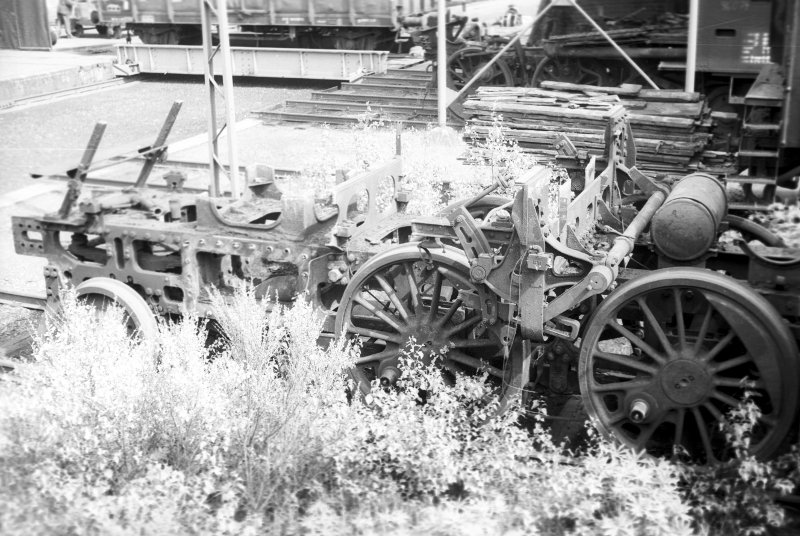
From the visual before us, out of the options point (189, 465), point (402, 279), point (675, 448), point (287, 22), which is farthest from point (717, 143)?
point (287, 22)

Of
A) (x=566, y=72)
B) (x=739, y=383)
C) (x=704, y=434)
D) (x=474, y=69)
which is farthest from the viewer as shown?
(x=474, y=69)

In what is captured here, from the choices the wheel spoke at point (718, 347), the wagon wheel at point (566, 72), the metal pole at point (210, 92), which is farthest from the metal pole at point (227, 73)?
the wagon wheel at point (566, 72)

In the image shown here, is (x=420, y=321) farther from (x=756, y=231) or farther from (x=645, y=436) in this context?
(x=756, y=231)

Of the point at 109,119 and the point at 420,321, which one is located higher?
the point at 109,119

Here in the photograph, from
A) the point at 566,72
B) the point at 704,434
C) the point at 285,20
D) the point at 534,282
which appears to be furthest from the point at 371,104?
the point at 704,434

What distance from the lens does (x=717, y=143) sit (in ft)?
38.7

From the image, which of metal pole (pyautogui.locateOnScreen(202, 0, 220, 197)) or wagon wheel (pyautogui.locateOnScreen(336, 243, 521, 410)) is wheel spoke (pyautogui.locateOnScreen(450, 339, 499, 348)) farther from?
metal pole (pyautogui.locateOnScreen(202, 0, 220, 197))

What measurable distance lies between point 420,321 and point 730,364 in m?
2.04

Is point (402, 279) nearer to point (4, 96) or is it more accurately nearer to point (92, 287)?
point (92, 287)

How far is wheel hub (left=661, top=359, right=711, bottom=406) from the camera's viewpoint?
→ 5336 mm

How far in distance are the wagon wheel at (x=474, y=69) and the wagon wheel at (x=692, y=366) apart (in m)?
12.2

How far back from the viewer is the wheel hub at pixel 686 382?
534cm

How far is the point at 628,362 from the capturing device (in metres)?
5.54

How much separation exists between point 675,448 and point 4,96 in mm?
10030
